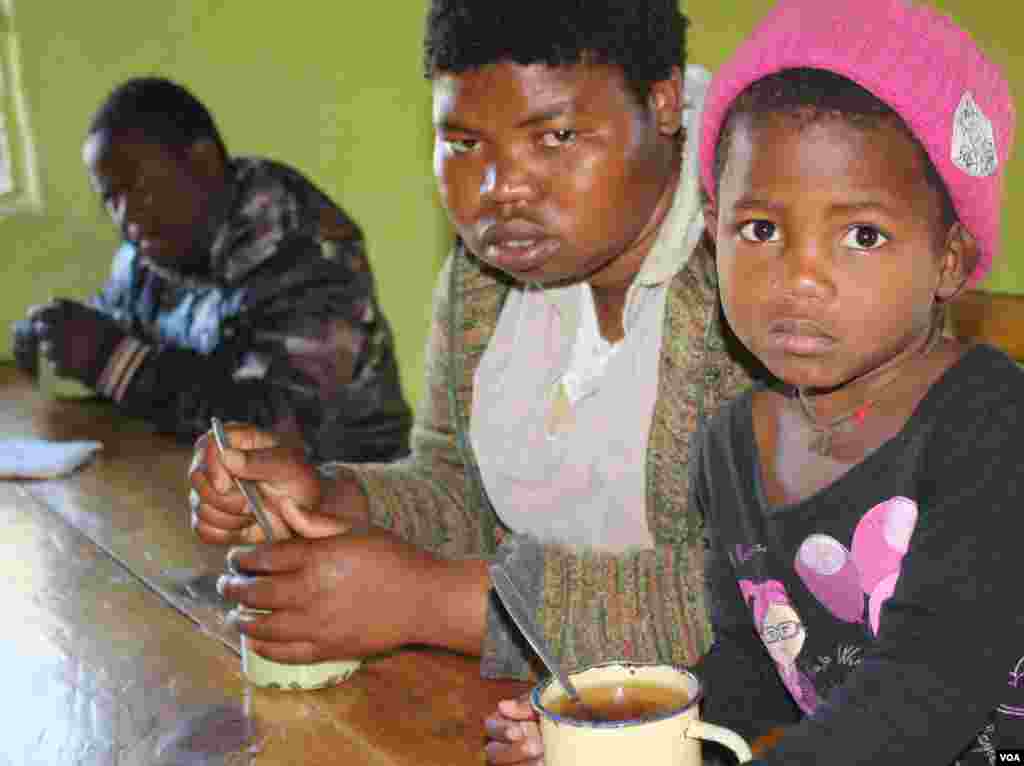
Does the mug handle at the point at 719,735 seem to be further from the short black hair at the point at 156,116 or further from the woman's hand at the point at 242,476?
the short black hair at the point at 156,116

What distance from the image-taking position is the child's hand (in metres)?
0.78

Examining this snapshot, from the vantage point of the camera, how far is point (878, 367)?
2.70ft

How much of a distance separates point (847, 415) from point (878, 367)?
0.15 feet

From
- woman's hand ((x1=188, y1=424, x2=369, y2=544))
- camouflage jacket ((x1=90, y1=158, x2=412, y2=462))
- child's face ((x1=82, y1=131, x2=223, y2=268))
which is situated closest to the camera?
woman's hand ((x1=188, y1=424, x2=369, y2=544))

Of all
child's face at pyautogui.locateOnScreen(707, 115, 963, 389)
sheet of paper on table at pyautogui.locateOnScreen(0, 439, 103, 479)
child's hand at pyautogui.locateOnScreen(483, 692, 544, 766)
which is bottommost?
sheet of paper on table at pyautogui.locateOnScreen(0, 439, 103, 479)

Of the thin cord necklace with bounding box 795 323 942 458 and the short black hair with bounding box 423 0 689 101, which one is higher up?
the short black hair with bounding box 423 0 689 101

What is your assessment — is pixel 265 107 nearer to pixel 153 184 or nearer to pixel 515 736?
pixel 153 184

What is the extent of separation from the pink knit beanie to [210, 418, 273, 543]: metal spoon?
575 mm

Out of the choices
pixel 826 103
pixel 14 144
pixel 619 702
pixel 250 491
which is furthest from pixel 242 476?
pixel 14 144

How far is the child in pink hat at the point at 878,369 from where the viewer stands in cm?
68

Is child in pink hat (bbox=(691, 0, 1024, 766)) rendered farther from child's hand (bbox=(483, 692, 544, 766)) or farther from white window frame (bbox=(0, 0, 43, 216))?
white window frame (bbox=(0, 0, 43, 216))

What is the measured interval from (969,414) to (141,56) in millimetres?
2916

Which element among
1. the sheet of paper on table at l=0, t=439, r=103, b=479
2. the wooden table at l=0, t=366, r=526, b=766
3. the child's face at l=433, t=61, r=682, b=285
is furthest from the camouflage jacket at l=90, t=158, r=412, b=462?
the child's face at l=433, t=61, r=682, b=285

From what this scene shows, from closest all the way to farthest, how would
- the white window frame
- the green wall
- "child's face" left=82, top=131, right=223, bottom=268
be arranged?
"child's face" left=82, top=131, right=223, bottom=268, the green wall, the white window frame
